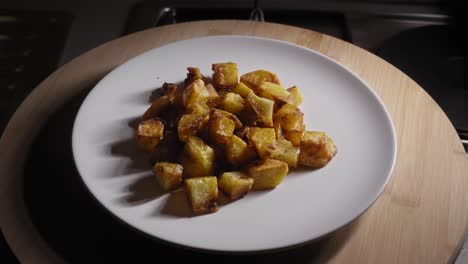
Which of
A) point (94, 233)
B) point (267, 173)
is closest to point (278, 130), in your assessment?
point (267, 173)

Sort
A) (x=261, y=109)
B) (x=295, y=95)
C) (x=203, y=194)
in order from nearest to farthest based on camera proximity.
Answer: (x=203, y=194) < (x=261, y=109) < (x=295, y=95)

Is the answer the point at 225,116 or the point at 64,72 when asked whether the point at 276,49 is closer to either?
the point at 225,116

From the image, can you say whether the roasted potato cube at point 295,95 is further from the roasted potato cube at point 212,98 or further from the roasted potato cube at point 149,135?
the roasted potato cube at point 149,135

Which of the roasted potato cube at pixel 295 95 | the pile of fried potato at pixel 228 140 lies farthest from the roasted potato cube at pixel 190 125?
the roasted potato cube at pixel 295 95

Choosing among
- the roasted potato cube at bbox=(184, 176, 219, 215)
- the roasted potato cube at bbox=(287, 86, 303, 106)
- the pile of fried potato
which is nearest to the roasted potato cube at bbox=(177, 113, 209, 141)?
the pile of fried potato

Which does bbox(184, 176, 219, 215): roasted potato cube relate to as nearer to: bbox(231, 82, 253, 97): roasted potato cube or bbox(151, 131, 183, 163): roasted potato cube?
bbox(151, 131, 183, 163): roasted potato cube

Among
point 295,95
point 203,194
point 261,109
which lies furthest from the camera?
point 295,95

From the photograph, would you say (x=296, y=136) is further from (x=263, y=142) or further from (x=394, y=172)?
(x=394, y=172)
